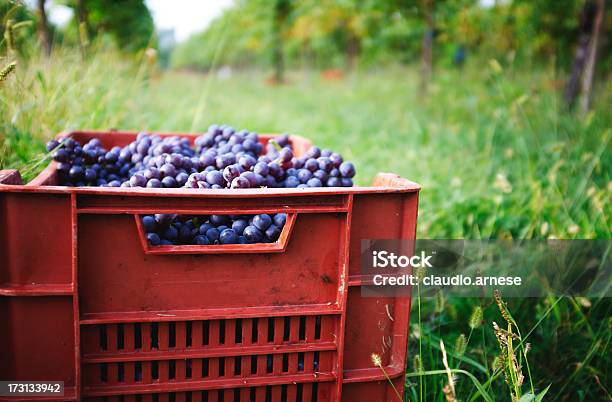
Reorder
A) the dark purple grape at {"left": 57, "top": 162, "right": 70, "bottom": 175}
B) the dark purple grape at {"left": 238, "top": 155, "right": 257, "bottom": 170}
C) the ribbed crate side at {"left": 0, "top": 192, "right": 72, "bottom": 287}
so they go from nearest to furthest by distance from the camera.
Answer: the ribbed crate side at {"left": 0, "top": 192, "right": 72, "bottom": 287} < the dark purple grape at {"left": 238, "top": 155, "right": 257, "bottom": 170} < the dark purple grape at {"left": 57, "top": 162, "right": 70, "bottom": 175}

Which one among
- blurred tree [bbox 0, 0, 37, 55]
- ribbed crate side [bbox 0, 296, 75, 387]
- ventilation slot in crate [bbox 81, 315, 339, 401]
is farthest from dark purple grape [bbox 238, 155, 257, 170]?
blurred tree [bbox 0, 0, 37, 55]

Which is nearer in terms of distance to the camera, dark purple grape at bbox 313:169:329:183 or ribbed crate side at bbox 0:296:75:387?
ribbed crate side at bbox 0:296:75:387

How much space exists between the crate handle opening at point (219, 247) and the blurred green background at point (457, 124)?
483 mm

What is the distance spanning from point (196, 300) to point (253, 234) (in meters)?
0.21

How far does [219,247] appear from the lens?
1098 mm

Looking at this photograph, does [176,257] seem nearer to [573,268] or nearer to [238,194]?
[238,194]

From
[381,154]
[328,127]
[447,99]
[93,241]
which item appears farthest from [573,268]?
[447,99]

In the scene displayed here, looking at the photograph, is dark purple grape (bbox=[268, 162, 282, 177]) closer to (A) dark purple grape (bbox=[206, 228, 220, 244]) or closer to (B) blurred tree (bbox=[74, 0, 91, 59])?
(A) dark purple grape (bbox=[206, 228, 220, 244])

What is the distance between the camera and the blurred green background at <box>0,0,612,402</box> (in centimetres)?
188

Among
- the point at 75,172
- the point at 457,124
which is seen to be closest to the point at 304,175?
the point at 75,172

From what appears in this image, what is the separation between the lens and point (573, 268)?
7.11 ft

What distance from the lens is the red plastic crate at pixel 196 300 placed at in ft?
3.40

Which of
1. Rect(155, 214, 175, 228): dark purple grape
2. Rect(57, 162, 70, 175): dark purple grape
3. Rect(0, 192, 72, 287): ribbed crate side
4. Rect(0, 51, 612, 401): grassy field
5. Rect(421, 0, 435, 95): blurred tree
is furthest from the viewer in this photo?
Rect(421, 0, 435, 95): blurred tree

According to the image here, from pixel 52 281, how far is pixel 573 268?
2.01 metres
